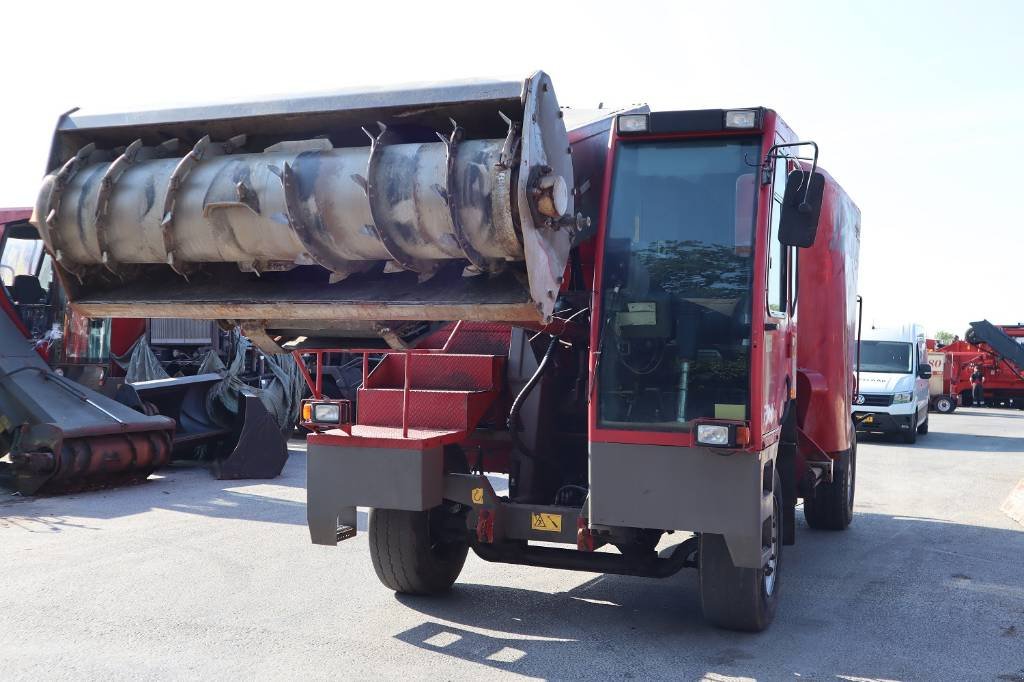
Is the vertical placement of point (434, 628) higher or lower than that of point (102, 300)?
lower

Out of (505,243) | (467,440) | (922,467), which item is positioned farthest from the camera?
(922,467)

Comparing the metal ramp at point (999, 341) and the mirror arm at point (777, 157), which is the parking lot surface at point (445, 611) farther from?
the metal ramp at point (999, 341)

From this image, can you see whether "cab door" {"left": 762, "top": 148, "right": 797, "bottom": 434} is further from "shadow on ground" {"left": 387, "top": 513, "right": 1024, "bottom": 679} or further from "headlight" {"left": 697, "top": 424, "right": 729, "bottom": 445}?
"shadow on ground" {"left": 387, "top": 513, "right": 1024, "bottom": 679}

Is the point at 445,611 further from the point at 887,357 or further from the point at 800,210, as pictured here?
the point at 887,357

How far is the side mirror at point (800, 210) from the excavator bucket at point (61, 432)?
7.94m

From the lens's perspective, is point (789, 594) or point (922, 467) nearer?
point (789, 594)

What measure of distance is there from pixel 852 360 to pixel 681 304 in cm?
489

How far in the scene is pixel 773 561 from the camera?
250 inches

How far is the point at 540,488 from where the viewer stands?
648cm

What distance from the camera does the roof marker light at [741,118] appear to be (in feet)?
18.6

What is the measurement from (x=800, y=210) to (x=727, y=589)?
214cm

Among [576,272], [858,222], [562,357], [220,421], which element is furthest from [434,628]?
[220,421]

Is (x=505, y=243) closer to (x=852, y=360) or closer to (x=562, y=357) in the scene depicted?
(x=562, y=357)

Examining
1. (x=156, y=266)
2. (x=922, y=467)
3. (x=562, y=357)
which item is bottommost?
(x=922, y=467)
